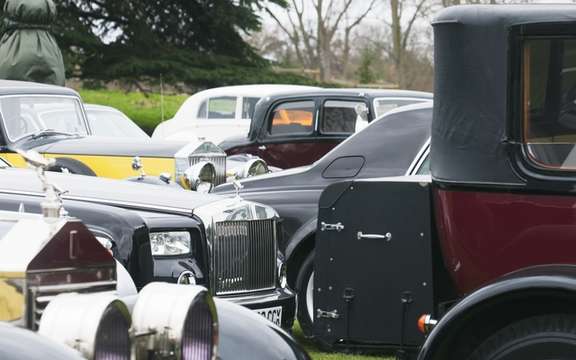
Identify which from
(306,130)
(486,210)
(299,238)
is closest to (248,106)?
(306,130)

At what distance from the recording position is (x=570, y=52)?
4859 millimetres

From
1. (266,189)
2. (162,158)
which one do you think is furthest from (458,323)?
(162,158)

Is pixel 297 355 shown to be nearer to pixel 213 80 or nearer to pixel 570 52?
pixel 570 52

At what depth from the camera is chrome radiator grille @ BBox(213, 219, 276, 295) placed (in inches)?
256

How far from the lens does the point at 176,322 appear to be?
337 cm

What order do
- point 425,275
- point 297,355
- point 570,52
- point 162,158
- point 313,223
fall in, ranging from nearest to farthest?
1. point 297,355
2. point 570,52
3. point 425,275
4. point 313,223
5. point 162,158

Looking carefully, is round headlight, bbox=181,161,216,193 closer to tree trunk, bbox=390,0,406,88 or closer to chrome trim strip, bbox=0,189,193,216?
chrome trim strip, bbox=0,189,193,216

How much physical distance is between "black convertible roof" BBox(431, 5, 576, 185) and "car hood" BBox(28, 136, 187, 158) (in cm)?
584

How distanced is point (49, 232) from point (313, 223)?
14.0 feet

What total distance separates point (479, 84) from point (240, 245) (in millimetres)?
2122

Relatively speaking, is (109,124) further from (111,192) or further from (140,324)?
(140,324)

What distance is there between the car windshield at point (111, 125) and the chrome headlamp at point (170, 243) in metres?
7.35

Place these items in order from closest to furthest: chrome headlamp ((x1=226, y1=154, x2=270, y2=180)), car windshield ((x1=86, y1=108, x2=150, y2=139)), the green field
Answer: chrome headlamp ((x1=226, y1=154, x2=270, y2=180)) < car windshield ((x1=86, y1=108, x2=150, y2=139)) < the green field

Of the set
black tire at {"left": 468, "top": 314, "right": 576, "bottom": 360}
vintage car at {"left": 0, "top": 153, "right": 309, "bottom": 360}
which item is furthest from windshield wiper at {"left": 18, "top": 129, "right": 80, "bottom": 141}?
vintage car at {"left": 0, "top": 153, "right": 309, "bottom": 360}
